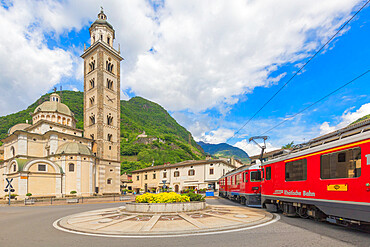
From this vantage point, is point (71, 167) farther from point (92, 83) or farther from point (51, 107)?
point (92, 83)

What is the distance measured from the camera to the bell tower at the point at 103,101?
164ft

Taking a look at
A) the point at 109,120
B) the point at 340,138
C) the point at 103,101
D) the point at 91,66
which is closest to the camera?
the point at 340,138

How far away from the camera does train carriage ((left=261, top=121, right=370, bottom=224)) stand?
7.66 m

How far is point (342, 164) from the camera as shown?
8.54 metres

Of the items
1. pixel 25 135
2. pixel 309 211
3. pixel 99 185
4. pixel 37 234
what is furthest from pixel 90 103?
pixel 309 211

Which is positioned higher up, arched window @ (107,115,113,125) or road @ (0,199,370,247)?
arched window @ (107,115,113,125)

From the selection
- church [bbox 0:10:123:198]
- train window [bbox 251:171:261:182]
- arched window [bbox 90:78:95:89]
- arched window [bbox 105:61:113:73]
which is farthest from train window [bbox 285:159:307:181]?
arched window [bbox 105:61:113:73]

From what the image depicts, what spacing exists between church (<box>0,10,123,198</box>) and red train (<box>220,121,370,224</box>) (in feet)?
128

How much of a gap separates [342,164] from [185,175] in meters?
48.6

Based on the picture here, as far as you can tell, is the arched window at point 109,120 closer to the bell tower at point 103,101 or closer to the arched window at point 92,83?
the bell tower at point 103,101

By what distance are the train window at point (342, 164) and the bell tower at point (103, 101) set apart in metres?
45.3

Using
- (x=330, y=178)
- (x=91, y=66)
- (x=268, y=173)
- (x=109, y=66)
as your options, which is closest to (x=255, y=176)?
(x=268, y=173)

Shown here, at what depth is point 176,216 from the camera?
12.7 meters

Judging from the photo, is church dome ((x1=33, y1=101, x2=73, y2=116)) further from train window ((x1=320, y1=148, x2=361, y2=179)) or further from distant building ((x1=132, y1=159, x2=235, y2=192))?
train window ((x1=320, y1=148, x2=361, y2=179))
